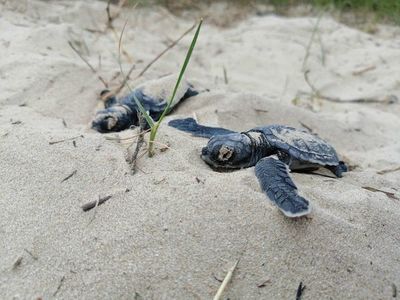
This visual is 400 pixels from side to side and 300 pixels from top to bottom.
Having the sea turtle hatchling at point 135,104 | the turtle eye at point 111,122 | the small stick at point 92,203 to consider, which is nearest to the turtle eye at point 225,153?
the small stick at point 92,203

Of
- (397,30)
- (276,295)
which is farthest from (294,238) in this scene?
(397,30)

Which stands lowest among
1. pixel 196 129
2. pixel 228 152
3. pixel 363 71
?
pixel 363 71

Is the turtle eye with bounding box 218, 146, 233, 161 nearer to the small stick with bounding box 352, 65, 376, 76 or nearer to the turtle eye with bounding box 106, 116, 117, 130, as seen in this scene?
the turtle eye with bounding box 106, 116, 117, 130

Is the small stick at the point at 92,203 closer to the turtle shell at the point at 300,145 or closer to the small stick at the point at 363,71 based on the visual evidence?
the turtle shell at the point at 300,145

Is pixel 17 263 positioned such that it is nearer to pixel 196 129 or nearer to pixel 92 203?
pixel 92 203

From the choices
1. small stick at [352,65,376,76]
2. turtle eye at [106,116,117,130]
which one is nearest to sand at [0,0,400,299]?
turtle eye at [106,116,117,130]

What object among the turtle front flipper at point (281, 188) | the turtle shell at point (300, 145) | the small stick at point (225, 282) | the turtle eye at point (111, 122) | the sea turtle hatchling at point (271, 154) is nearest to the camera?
the small stick at point (225, 282)

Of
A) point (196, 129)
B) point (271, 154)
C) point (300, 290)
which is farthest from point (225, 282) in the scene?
point (196, 129)

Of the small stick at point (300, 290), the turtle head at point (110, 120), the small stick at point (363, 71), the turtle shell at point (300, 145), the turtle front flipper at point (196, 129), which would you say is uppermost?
the turtle shell at point (300, 145)
